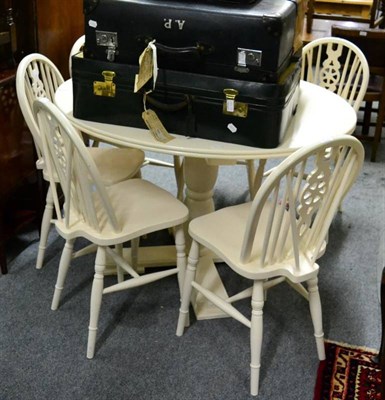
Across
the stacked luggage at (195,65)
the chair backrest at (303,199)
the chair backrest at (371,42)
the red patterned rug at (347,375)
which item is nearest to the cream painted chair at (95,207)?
the stacked luggage at (195,65)

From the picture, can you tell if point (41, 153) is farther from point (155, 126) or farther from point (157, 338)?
point (157, 338)

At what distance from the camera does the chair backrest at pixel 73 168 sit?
168cm

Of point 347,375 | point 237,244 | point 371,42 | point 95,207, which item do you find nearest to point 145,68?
point 95,207

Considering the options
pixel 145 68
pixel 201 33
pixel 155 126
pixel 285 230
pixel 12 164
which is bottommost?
pixel 12 164

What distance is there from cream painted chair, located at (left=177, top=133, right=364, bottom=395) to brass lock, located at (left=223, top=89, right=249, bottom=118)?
0.77 feet

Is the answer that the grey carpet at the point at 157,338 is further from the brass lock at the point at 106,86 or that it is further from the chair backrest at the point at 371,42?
the chair backrest at the point at 371,42

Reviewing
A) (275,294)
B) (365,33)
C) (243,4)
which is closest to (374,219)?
(275,294)

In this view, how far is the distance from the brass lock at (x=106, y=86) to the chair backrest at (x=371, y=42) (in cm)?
199

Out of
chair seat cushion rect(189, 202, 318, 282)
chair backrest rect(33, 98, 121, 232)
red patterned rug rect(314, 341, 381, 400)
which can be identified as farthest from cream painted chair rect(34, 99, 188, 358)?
red patterned rug rect(314, 341, 381, 400)

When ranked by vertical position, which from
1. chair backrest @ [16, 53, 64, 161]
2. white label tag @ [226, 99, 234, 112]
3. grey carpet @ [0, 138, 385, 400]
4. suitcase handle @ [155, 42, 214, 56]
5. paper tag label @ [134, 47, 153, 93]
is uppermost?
suitcase handle @ [155, 42, 214, 56]

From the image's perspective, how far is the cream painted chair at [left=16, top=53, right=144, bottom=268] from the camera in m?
2.12

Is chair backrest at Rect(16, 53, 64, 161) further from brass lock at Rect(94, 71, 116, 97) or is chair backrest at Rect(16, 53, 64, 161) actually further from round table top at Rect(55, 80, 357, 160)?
brass lock at Rect(94, 71, 116, 97)

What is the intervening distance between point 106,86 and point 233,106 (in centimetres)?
43

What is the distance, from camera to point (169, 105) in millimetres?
1772
